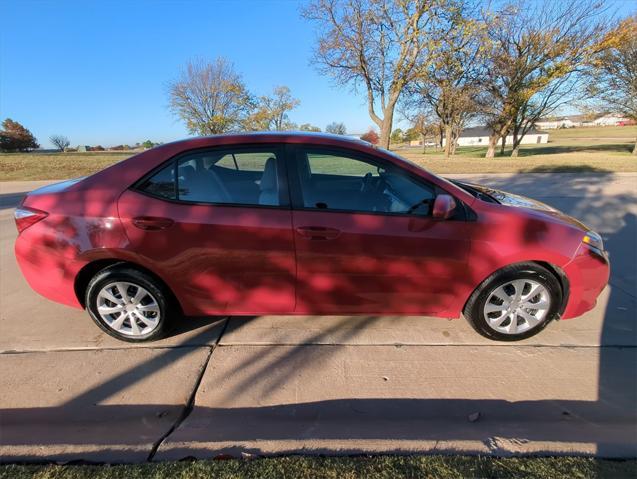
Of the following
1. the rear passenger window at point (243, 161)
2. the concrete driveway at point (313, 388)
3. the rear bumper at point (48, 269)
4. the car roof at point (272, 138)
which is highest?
the car roof at point (272, 138)

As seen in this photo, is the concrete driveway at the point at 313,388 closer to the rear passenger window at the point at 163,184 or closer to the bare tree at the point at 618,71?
the rear passenger window at the point at 163,184

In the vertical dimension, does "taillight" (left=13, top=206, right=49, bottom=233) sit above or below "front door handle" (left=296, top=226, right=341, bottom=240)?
above

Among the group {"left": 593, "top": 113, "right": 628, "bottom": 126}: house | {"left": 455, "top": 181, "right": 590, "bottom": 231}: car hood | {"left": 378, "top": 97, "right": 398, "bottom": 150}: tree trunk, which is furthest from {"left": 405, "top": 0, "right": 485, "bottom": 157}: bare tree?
{"left": 455, "top": 181, "right": 590, "bottom": 231}: car hood

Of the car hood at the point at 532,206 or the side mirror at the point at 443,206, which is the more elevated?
the side mirror at the point at 443,206

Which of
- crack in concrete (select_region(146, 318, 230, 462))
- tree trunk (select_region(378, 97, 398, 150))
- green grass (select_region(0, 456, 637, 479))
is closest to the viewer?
green grass (select_region(0, 456, 637, 479))

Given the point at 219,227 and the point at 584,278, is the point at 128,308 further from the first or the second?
the point at 584,278

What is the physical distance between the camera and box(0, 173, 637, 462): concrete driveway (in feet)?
6.33

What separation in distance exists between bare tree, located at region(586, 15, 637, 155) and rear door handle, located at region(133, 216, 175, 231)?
3128cm

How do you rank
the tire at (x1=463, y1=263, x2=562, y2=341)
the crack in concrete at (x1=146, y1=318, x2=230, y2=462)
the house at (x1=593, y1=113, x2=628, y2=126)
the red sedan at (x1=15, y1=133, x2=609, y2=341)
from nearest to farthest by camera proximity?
the crack in concrete at (x1=146, y1=318, x2=230, y2=462) → the red sedan at (x1=15, y1=133, x2=609, y2=341) → the tire at (x1=463, y1=263, x2=562, y2=341) → the house at (x1=593, y1=113, x2=628, y2=126)

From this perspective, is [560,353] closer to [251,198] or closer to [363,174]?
[363,174]

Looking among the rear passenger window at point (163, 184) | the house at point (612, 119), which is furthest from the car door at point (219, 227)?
the house at point (612, 119)

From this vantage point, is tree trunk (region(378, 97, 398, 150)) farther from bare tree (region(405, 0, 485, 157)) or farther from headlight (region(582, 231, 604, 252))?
headlight (region(582, 231, 604, 252))

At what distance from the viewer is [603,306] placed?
3.40 meters

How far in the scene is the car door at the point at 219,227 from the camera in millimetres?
2533
